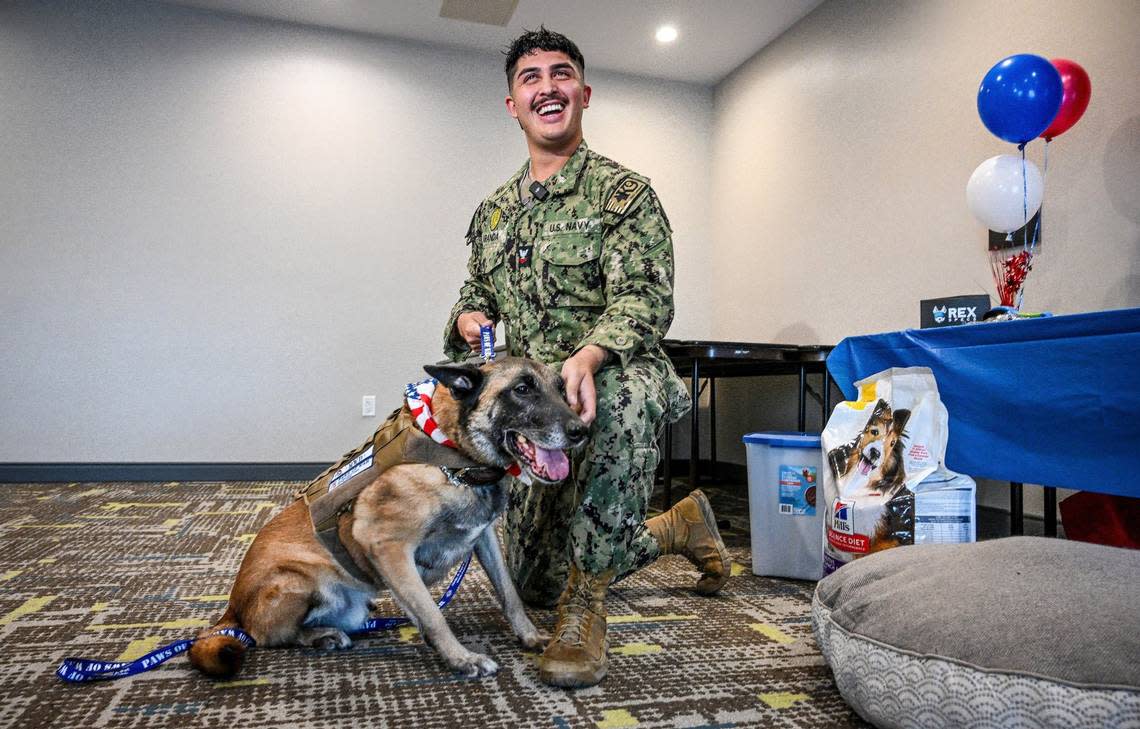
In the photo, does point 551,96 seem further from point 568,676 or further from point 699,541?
point 568,676

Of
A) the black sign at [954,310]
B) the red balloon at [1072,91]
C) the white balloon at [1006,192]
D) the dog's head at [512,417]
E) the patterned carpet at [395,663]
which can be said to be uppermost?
the red balloon at [1072,91]

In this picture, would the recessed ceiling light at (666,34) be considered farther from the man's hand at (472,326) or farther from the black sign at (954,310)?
the man's hand at (472,326)

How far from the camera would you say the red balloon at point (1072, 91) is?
2.62 metres

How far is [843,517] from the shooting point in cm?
184

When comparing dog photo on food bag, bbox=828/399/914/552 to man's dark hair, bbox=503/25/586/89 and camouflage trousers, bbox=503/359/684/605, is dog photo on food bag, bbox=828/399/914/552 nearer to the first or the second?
camouflage trousers, bbox=503/359/684/605

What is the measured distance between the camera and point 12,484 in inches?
168

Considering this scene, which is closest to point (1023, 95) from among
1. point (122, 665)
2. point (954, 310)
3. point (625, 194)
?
point (954, 310)

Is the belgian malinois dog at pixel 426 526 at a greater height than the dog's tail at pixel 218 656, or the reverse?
the belgian malinois dog at pixel 426 526

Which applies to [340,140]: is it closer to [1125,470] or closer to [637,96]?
[637,96]

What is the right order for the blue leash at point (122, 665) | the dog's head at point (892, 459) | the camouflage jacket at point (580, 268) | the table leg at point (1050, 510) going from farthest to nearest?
the table leg at point (1050, 510), the dog's head at point (892, 459), the camouflage jacket at point (580, 268), the blue leash at point (122, 665)

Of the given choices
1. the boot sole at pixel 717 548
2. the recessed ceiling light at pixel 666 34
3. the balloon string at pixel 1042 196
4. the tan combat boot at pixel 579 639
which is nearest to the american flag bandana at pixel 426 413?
the tan combat boot at pixel 579 639

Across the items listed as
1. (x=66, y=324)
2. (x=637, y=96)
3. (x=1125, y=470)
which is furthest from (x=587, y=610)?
(x=637, y=96)

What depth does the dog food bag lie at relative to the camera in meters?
1.74

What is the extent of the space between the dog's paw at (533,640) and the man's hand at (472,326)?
0.74 meters
